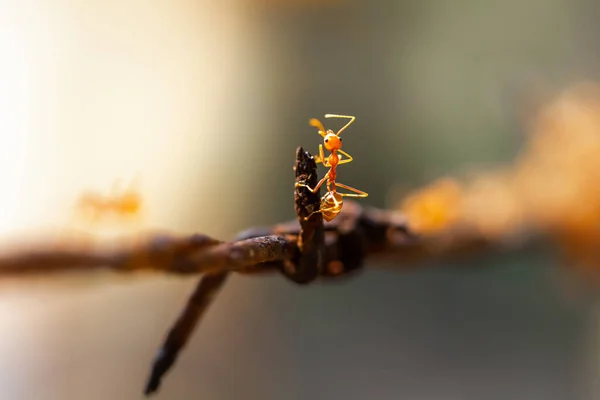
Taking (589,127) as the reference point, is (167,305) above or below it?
below

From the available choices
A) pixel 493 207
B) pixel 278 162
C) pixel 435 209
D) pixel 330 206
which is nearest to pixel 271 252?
pixel 330 206

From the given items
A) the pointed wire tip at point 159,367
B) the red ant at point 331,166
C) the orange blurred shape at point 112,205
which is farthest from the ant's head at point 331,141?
the orange blurred shape at point 112,205

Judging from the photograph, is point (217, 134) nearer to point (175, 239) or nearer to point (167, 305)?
point (167, 305)

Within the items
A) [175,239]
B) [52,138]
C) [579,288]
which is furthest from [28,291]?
[579,288]

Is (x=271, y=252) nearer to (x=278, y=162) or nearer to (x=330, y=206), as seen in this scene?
(x=330, y=206)

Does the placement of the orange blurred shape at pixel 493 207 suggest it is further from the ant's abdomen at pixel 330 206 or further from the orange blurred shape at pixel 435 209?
the ant's abdomen at pixel 330 206

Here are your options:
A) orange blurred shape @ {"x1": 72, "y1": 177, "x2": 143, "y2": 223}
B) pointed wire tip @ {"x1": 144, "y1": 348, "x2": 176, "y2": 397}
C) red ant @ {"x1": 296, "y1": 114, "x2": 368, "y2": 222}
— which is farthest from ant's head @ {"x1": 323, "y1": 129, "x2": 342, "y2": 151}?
orange blurred shape @ {"x1": 72, "y1": 177, "x2": 143, "y2": 223}
